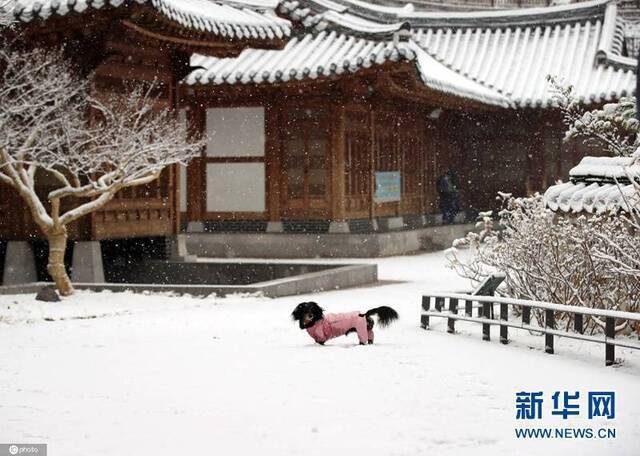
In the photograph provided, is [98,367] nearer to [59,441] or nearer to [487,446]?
[59,441]

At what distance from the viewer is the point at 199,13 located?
61.7 feet

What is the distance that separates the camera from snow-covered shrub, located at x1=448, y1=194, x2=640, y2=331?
11.4 meters

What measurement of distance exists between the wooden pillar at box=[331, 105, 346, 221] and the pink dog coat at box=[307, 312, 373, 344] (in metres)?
12.8

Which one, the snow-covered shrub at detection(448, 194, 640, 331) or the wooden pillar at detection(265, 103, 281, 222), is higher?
the wooden pillar at detection(265, 103, 281, 222)

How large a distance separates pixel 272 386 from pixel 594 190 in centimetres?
469

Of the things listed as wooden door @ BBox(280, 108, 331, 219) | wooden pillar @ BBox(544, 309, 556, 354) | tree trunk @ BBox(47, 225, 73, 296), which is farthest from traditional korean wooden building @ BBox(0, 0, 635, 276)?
wooden pillar @ BBox(544, 309, 556, 354)

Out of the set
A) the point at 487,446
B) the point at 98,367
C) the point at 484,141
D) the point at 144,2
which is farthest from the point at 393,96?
the point at 487,446

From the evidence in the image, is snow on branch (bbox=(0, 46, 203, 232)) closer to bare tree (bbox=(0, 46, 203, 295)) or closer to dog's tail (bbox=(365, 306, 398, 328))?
bare tree (bbox=(0, 46, 203, 295))

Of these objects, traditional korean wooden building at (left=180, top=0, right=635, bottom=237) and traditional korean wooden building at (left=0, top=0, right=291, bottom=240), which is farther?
traditional korean wooden building at (left=180, top=0, right=635, bottom=237)

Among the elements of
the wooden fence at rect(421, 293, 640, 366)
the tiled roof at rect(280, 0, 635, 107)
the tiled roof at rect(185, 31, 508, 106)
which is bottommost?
the wooden fence at rect(421, 293, 640, 366)

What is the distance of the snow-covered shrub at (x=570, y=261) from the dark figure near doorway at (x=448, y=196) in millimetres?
16801

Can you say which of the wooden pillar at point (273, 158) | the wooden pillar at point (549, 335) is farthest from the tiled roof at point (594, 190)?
the wooden pillar at point (273, 158)

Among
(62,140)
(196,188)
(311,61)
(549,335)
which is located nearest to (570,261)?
(549,335)

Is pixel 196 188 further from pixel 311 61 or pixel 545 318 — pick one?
pixel 545 318
